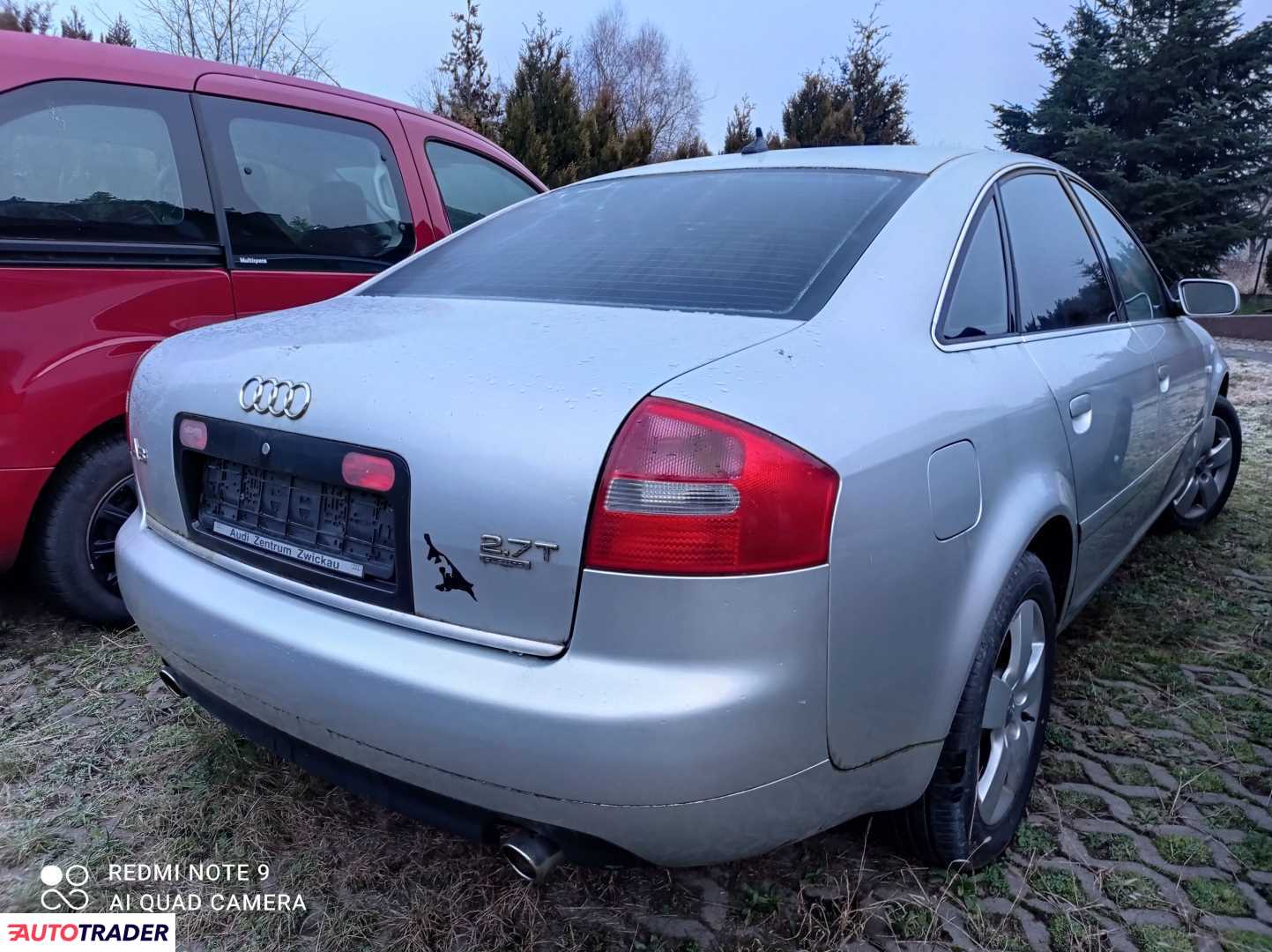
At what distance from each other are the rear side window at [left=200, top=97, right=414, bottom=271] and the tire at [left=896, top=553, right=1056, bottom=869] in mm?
2773

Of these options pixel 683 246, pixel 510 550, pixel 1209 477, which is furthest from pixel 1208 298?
pixel 510 550

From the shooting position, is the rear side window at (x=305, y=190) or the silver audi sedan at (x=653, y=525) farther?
the rear side window at (x=305, y=190)

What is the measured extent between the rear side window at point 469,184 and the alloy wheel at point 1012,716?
3.05 metres

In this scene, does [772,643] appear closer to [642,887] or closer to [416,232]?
[642,887]

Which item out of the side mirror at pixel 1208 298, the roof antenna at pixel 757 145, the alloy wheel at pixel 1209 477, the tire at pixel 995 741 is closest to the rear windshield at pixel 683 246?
the roof antenna at pixel 757 145

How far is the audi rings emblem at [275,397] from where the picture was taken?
1596mm

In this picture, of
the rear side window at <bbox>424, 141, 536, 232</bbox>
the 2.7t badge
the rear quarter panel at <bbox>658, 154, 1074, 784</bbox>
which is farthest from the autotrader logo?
the rear side window at <bbox>424, 141, 536, 232</bbox>

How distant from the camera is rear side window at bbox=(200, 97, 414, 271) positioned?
3.27 metres

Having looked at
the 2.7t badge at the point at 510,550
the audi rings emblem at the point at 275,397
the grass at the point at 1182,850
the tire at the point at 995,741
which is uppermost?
the audi rings emblem at the point at 275,397

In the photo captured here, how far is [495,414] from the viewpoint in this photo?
1401 mm

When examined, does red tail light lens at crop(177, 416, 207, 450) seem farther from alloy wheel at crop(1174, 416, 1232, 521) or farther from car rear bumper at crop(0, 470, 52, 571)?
alloy wheel at crop(1174, 416, 1232, 521)

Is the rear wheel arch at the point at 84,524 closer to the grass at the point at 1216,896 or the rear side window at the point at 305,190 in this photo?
the rear side window at the point at 305,190

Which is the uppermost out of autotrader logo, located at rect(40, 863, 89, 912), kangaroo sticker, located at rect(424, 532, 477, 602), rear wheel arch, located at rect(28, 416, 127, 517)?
kangaroo sticker, located at rect(424, 532, 477, 602)

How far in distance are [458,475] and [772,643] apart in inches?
21.0
